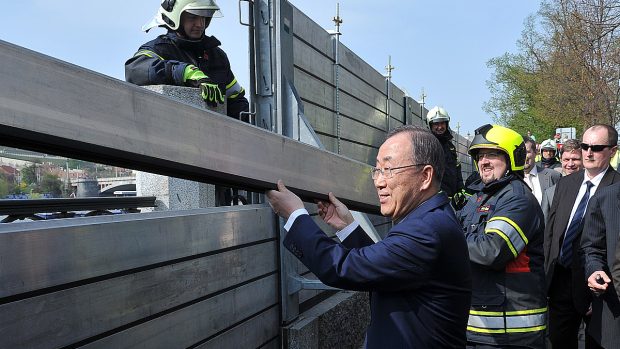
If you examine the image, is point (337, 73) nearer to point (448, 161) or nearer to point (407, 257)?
point (448, 161)

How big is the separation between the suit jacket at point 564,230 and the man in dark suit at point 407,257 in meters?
2.61

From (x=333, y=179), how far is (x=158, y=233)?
4.00ft

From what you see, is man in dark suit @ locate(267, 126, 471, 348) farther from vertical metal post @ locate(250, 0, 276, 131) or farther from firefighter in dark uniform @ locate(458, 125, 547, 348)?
vertical metal post @ locate(250, 0, 276, 131)

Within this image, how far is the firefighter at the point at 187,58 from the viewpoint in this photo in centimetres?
347

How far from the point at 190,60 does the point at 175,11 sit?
332 mm

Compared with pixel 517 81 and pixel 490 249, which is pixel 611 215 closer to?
pixel 490 249

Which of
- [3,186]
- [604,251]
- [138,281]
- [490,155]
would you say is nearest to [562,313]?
[604,251]

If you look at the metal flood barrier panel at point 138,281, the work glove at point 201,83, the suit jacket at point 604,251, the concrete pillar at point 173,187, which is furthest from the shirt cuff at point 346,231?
the suit jacket at point 604,251

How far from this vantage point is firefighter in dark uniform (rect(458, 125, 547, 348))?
3.06 metres

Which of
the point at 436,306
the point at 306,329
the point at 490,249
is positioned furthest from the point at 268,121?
the point at 436,306

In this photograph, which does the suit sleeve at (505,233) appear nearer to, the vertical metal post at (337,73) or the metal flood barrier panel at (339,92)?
the metal flood barrier panel at (339,92)

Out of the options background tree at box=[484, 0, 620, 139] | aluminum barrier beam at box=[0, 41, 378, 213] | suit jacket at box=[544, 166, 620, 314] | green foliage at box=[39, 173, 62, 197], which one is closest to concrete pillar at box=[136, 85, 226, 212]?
green foliage at box=[39, 173, 62, 197]

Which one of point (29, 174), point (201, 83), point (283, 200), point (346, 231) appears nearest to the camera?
point (283, 200)

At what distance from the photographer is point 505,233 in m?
3.06
